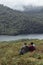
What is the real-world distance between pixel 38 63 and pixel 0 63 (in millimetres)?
2643

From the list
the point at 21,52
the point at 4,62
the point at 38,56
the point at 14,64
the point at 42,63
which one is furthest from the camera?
the point at 21,52

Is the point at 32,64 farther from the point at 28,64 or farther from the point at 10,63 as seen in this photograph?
the point at 10,63

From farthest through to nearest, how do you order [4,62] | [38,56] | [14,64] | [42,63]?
[38,56] < [4,62] < [14,64] < [42,63]

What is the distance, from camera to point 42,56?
→ 16156mm

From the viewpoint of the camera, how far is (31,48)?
66.8ft

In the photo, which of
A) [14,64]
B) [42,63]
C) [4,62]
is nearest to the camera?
[42,63]

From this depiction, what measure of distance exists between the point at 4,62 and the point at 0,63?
0.41m

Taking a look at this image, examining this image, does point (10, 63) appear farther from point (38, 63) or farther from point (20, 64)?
point (38, 63)

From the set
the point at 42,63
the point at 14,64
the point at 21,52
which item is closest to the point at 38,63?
the point at 42,63

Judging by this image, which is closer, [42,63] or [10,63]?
[42,63]

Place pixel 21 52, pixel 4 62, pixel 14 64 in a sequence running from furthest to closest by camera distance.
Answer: pixel 21 52
pixel 4 62
pixel 14 64

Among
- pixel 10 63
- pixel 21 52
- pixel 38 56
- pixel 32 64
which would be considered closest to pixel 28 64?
pixel 32 64

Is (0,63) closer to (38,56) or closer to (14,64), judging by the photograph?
(14,64)

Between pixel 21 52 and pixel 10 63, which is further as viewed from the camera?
pixel 21 52
